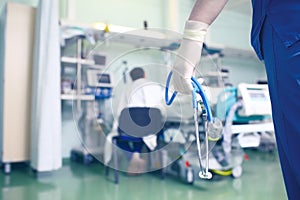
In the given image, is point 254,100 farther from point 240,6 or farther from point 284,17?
point 240,6

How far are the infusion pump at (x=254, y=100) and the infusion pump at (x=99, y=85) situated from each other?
1.23 m

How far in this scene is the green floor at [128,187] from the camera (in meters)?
2.01

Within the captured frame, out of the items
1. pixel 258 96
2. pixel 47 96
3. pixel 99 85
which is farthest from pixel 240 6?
Answer: pixel 47 96

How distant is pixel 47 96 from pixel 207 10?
1956 mm

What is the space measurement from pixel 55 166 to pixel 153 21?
2.50 m

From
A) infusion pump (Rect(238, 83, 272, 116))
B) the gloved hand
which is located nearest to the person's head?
the gloved hand

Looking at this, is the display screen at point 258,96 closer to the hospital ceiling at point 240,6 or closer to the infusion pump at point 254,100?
the infusion pump at point 254,100

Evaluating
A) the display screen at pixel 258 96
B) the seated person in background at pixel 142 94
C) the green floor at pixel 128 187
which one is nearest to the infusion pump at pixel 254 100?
the display screen at pixel 258 96

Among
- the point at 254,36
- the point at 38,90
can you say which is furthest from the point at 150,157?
the point at 38,90

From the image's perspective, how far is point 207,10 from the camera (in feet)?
2.76

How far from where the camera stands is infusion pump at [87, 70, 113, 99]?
108 inches

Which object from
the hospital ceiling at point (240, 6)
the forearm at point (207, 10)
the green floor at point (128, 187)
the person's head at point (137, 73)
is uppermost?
the hospital ceiling at point (240, 6)

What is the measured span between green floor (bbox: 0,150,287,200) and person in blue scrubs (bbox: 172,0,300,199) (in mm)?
1333

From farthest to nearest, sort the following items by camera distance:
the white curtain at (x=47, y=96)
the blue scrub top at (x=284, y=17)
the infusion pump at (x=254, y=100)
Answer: the white curtain at (x=47, y=96) → the infusion pump at (x=254, y=100) → the blue scrub top at (x=284, y=17)
